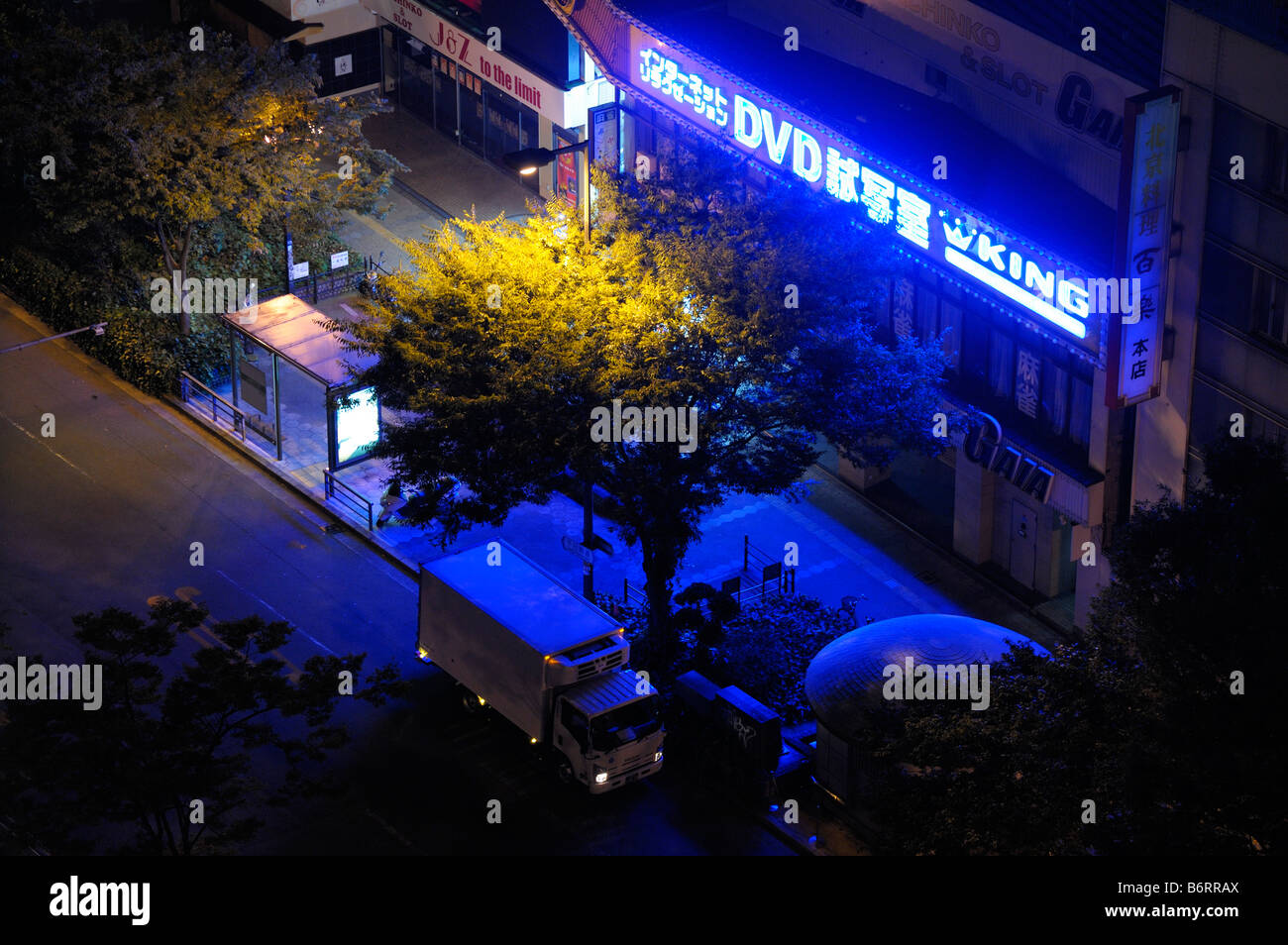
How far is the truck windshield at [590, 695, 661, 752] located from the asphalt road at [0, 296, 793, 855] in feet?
5.95

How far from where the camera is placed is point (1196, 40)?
39406 millimetres

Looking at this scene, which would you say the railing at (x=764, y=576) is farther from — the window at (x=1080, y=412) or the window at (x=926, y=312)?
the window at (x=1080, y=412)

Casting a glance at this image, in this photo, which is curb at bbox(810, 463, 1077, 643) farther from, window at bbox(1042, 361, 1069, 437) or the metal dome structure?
the metal dome structure

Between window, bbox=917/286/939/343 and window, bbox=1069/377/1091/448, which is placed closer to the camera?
window, bbox=1069/377/1091/448

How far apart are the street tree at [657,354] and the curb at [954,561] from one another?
21.3 ft

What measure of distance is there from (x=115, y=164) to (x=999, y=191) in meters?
A: 25.7

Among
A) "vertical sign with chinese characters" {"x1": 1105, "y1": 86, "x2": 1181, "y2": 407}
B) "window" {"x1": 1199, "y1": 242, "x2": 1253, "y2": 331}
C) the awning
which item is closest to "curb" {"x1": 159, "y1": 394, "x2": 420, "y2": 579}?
the awning

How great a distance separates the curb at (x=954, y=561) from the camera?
157ft

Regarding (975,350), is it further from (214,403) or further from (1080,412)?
(214,403)

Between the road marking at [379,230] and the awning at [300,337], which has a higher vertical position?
the road marking at [379,230]

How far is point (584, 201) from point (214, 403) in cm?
1281

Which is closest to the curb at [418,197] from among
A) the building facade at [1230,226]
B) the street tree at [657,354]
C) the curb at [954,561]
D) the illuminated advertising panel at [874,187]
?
the illuminated advertising panel at [874,187]

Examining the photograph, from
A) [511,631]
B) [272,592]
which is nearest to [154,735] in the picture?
[511,631]

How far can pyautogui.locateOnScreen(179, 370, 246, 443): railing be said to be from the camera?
183 feet
